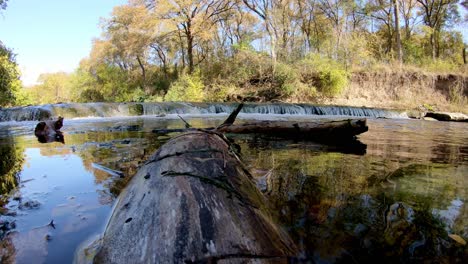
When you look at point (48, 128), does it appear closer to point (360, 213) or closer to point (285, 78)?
point (360, 213)

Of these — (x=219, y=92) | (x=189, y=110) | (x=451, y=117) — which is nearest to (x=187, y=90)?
(x=219, y=92)

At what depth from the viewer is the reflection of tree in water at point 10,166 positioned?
2973 millimetres

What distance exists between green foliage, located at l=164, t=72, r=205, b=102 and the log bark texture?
1858 centimetres

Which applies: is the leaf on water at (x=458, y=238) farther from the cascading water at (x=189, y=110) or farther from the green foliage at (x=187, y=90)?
the green foliage at (x=187, y=90)

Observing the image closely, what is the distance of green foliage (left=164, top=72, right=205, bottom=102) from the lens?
23.7m

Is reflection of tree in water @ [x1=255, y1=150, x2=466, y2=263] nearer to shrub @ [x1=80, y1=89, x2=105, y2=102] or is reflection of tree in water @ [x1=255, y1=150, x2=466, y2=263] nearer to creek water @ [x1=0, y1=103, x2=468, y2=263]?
creek water @ [x1=0, y1=103, x2=468, y2=263]

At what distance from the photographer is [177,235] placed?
122cm

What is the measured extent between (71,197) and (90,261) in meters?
1.30

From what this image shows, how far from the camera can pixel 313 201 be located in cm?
245

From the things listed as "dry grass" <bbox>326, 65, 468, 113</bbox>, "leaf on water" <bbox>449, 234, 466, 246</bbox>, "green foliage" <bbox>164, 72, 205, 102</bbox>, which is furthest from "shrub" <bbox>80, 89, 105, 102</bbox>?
"leaf on water" <bbox>449, 234, 466, 246</bbox>

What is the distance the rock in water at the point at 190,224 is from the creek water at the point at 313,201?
12.5 inches

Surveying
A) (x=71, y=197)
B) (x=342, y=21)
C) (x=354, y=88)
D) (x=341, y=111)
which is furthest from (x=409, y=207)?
(x=342, y=21)

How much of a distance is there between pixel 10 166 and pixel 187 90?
2036cm

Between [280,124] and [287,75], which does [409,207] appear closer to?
[280,124]
